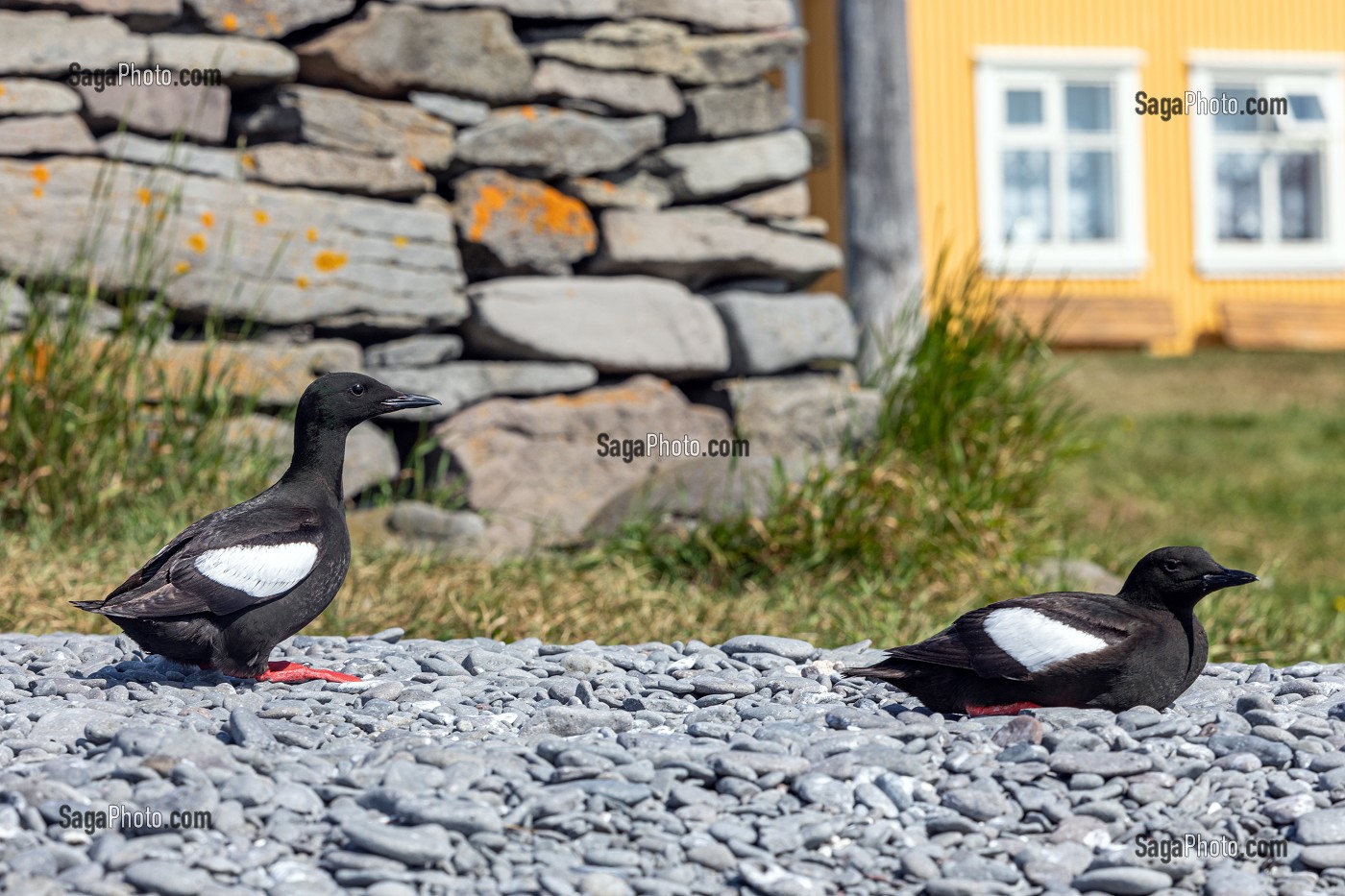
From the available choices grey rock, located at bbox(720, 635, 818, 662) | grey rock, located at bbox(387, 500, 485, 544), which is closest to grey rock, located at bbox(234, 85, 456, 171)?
grey rock, located at bbox(387, 500, 485, 544)

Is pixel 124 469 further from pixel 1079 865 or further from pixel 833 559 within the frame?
pixel 1079 865

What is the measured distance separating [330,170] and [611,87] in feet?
4.63

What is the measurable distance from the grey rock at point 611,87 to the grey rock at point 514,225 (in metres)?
0.47

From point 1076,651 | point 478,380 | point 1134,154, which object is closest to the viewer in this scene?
point 1076,651

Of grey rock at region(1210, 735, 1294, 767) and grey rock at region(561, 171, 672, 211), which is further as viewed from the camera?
grey rock at region(561, 171, 672, 211)

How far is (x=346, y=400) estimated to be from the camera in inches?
150

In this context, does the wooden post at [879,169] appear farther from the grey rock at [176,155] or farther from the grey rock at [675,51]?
the grey rock at [176,155]

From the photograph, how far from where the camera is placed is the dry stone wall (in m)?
6.12

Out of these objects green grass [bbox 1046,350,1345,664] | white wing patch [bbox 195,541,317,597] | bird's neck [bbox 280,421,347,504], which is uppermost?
bird's neck [bbox 280,421,347,504]

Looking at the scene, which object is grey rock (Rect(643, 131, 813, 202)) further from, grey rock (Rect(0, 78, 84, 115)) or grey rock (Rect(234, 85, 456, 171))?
grey rock (Rect(0, 78, 84, 115))

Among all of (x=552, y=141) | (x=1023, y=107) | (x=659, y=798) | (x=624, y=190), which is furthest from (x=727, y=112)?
(x=1023, y=107)

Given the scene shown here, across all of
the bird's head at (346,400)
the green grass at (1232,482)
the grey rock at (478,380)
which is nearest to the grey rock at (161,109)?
the grey rock at (478,380)

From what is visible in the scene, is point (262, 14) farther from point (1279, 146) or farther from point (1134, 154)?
point (1279, 146)

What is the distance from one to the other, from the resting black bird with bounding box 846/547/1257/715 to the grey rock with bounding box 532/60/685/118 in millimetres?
4188
